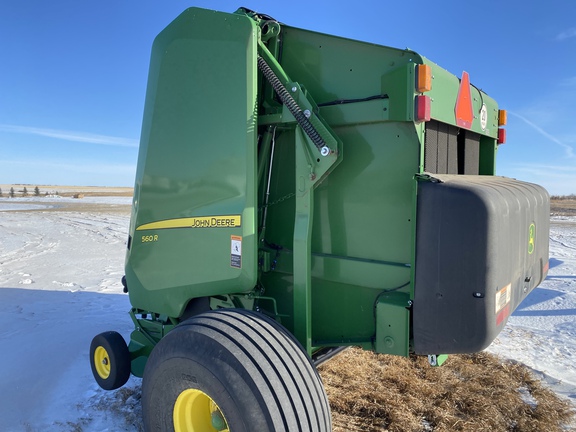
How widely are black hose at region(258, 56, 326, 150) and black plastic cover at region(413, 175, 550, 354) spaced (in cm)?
62

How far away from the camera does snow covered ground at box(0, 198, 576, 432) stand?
3158 mm

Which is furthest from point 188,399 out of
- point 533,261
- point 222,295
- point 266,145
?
point 533,261

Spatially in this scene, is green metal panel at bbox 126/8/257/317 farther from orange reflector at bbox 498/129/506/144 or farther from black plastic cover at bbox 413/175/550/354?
orange reflector at bbox 498/129/506/144

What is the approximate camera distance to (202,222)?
2719 mm

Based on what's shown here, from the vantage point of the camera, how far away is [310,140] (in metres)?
2.43

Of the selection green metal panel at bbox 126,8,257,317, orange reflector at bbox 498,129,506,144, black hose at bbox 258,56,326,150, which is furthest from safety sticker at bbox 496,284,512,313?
orange reflector at bbox 498,129,506,144

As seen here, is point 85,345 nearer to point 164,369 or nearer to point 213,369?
point 164,369

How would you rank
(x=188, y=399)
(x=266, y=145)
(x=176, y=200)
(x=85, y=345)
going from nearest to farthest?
(x=188, y=399)
(x=266, y=145)
(x=176, y=200)
(x=85, y=345)

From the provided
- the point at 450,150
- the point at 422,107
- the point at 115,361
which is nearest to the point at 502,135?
the point at 450,150

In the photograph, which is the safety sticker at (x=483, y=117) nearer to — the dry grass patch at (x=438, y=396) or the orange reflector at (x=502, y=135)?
the orange reflector at (x=502, y=135)

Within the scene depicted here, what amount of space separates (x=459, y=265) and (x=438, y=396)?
5.68ft

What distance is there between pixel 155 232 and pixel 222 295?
2.24ft

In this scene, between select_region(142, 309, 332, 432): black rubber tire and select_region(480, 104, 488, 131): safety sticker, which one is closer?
select_region(142, 309, 332, 432): black rubber tire

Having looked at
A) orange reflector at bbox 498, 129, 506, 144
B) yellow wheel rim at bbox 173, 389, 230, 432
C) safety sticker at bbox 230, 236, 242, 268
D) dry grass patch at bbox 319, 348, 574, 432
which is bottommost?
dry grass patch at bbox 319, 348, 574, 432
